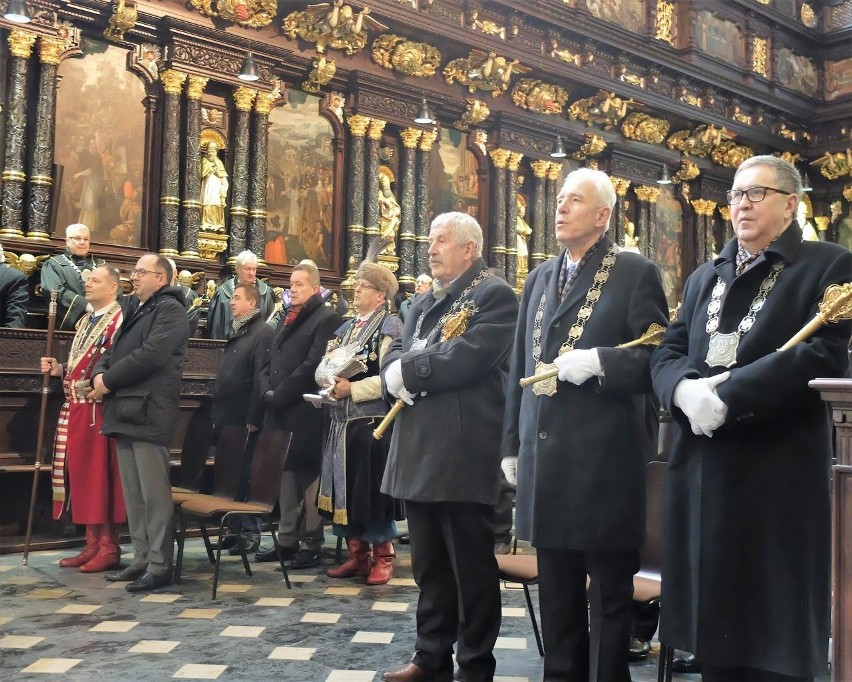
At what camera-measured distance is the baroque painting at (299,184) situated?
10625 millimetres

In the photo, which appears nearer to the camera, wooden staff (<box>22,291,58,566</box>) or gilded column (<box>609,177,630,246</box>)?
wooden staff (<box>22,291,58,566</box>)

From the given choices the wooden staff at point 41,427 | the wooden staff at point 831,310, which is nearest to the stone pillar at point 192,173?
the wooden staff at point 41,427

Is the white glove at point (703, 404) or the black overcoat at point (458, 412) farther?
the black overcoat at point (458, 412)

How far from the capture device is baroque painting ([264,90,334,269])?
34.9 ft

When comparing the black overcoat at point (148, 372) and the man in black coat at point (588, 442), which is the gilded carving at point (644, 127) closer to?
the black overcoat at point (148, 372)

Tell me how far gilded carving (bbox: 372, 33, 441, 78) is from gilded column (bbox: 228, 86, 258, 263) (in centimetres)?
182

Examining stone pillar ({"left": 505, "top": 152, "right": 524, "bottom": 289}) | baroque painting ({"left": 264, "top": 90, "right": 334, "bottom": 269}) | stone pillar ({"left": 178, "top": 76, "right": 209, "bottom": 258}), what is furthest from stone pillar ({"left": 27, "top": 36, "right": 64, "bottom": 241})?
stone pillar ({"left": 505, "top": 152, "right": 524, "bottom": 289})

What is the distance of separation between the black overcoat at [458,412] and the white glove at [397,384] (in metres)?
0.03

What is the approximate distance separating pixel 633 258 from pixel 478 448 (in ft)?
3.04

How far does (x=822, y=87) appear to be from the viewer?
1742 cm

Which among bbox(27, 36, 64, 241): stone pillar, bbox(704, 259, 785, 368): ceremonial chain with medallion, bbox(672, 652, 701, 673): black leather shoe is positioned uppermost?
bbox(27, 36, 64, 241): stone pillar

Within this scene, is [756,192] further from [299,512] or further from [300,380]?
[299,512]

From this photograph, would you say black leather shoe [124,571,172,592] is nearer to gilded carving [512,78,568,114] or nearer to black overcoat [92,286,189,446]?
black overcoat [92,286,189,446]

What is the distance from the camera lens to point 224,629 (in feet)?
13.9
